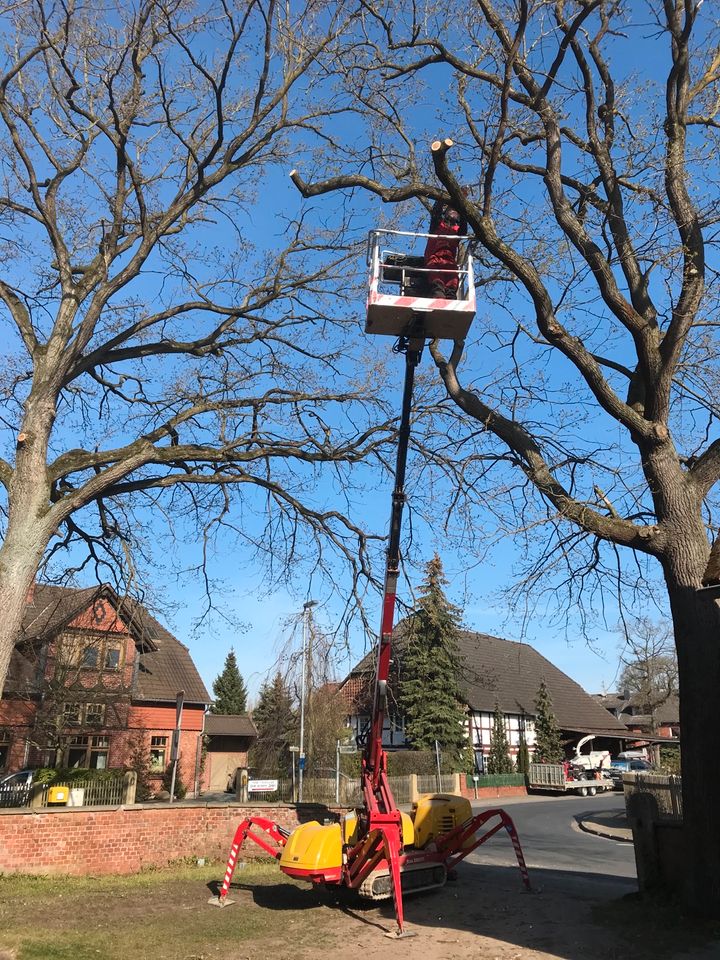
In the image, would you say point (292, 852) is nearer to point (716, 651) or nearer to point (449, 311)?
point (716, 651)

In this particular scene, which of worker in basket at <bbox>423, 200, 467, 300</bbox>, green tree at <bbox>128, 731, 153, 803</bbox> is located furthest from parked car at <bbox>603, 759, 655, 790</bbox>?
worker in basket at <bbox>423, 200, 467, 300</bbox>

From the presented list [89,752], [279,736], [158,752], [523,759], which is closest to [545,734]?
[523,759]

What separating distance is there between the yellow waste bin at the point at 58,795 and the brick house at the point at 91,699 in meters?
6.04

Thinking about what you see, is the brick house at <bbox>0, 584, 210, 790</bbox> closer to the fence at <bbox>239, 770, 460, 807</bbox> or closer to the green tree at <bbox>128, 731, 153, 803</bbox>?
the green tree at <bbox>128, 731, 153, 803</bbox>

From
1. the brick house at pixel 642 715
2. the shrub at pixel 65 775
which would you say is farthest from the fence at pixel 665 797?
the brick house at pixel 642 715

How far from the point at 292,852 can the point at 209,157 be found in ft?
34.2

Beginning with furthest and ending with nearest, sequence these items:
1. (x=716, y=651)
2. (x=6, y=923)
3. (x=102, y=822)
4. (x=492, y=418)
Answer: (x=102, y=822) → (x=492, y=418) → (x=6, y=923) → (x=716, y=651)

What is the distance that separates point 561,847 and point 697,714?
1108 centimetres

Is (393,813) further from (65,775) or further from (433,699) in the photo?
(433,699)

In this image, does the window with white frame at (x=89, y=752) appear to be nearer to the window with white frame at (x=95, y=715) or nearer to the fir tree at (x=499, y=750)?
the window with white frame at (x=95, y=715)

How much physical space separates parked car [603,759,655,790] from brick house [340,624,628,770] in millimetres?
1500

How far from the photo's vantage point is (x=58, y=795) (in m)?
13.8

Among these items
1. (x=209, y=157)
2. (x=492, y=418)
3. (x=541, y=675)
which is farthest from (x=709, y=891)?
(x=541, y=675)

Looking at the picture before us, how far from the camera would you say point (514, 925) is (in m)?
9.43
